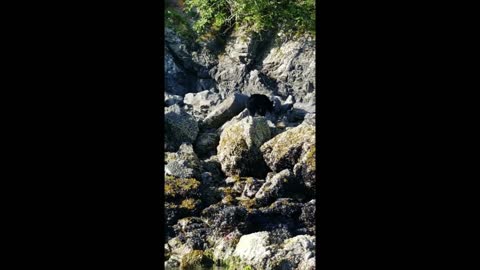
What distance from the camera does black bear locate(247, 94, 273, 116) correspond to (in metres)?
13.3

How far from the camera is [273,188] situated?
988cm

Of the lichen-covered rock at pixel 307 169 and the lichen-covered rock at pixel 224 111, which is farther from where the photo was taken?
the lichen-covered rock at pixel 224 111

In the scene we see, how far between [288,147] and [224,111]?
259 centimetres

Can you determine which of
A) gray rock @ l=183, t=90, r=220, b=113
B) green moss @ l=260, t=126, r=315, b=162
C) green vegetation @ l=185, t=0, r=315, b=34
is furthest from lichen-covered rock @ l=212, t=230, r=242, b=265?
green vegetation @ l=185, t=0, r=315, b=34

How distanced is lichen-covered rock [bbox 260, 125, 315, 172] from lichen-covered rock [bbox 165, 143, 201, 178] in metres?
1.17

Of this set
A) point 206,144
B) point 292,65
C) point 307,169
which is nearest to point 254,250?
point 307,169

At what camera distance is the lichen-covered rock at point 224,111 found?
13.1 m

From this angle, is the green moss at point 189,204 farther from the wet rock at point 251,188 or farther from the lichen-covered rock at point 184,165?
the wet rock at point 251,188

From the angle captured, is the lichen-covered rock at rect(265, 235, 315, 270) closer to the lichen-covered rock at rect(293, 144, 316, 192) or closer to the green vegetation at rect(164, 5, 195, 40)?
the lichen-covered rock at rect(293, 144, 316, 192)

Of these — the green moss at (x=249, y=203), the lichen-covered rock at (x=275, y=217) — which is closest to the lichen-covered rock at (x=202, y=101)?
the green moss at (x=249, y=203)

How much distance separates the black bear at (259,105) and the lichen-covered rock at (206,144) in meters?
1.13

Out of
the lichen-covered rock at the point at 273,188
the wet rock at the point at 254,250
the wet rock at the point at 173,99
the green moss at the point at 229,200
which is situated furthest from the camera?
the wet rock at the point at 173,99

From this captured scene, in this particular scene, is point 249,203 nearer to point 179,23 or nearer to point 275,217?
point 275,217
